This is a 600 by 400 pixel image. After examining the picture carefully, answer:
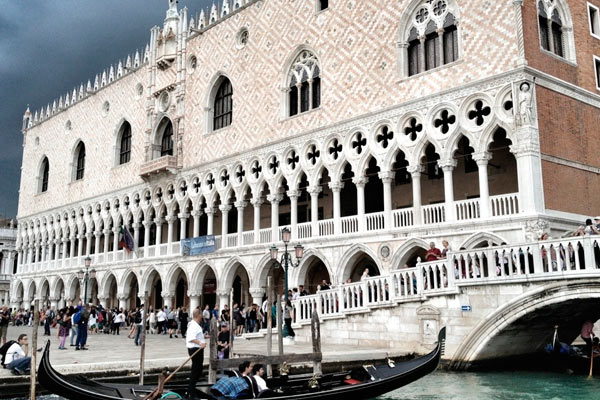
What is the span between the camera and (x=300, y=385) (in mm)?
7473

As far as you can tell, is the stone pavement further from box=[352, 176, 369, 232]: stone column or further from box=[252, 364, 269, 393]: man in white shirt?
box=[352, 176, 369, 232]: stone column

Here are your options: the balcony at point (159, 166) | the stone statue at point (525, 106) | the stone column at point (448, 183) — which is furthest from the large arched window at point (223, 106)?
the stone statue at point (525, 106)

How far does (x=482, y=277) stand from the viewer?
988 cm

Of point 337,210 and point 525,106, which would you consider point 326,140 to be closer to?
point 337,210

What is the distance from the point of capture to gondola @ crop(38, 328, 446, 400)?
21.5 ft

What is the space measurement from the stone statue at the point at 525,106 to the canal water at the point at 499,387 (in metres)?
5.09

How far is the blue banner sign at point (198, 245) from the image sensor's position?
1984cm

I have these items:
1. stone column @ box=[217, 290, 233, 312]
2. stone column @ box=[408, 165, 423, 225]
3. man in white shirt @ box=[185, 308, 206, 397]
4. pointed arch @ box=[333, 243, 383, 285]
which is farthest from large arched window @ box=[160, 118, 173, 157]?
man in white shirt @ box=[185, 308, 206, 397]

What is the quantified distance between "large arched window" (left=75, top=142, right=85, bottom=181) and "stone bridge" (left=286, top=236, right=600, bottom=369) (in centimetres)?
2092

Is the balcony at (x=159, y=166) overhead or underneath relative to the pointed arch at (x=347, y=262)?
overhead

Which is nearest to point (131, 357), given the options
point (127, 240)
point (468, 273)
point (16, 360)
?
point (16, 360)

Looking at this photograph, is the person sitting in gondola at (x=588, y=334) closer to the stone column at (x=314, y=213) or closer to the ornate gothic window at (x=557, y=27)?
the ornate gothic window at (x=557, y=27)

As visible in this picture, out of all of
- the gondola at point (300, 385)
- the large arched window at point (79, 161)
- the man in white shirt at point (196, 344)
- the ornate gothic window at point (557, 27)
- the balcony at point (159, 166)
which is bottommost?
the gondola at point (300, 385)

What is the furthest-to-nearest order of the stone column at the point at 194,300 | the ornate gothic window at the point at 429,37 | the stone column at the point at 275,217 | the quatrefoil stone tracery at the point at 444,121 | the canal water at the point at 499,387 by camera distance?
1. the stone column at the point at 194,300
2. the stone column at the point at 275,217
3. the ornate gothic window at the point at 429,37
4. the quatrefoil stone tracery at the point at 444,121
5. the canal water at the point at 499,387
